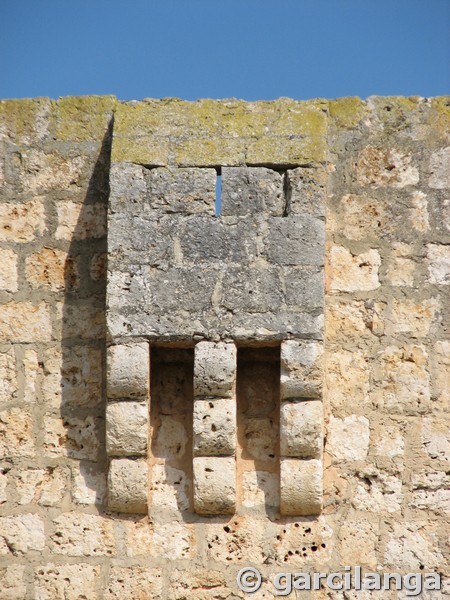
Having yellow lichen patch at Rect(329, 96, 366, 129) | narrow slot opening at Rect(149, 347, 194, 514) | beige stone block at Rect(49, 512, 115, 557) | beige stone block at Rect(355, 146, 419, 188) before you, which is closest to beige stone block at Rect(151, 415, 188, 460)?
narrow slot opening at Rect(149, 347, 194, 514)

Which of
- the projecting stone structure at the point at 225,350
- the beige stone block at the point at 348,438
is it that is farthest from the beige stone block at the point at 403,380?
the beige stone block at the point at 348,438

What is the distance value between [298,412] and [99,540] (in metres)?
1.13

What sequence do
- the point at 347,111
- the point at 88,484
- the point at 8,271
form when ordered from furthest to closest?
1. the point at 347,111
2. the point at 8,271
3. the point at 88,484

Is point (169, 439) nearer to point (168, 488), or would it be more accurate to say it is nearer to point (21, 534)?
point (168, 488)

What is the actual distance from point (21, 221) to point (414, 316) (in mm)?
2066

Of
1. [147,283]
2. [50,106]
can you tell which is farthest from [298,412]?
[50,106]

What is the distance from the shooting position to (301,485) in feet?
20.4

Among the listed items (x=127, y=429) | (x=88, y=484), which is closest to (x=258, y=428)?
(x=127, y=429)

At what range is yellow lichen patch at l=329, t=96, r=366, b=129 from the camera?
22.3ft

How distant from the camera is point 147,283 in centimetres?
628

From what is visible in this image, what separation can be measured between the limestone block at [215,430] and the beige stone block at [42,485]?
716 millimetres

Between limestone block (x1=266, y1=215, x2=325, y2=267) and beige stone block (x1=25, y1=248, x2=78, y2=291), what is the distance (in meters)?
1.08

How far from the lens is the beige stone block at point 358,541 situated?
6.26 m

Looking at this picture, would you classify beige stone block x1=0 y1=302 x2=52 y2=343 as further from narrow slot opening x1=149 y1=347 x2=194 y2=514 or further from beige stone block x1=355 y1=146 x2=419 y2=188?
beige stone block x1=355 y1=146 x2=419 y2=188
